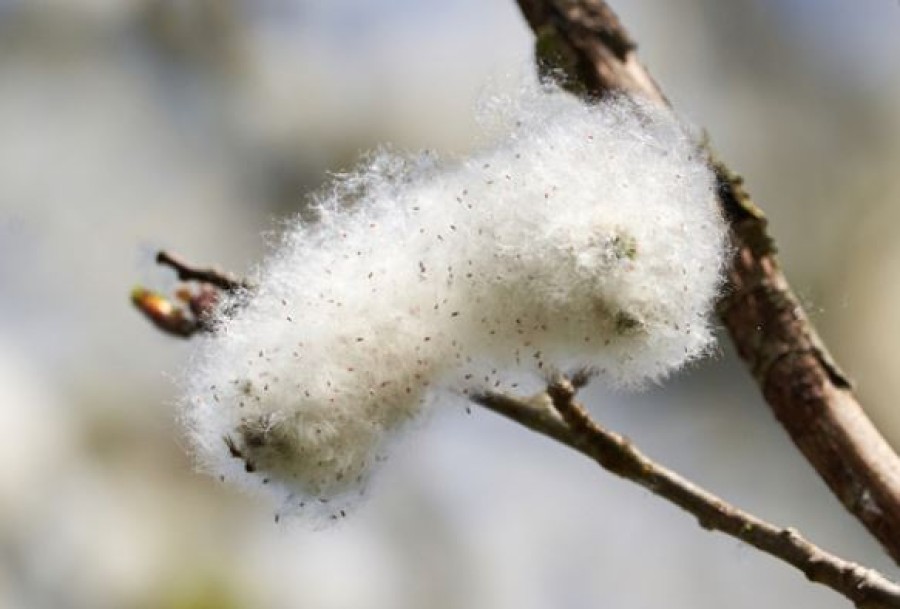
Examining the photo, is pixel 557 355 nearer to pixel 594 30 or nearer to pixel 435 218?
pixel 435 218

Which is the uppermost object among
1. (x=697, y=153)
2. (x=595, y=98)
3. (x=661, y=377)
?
(x=595, y=98)

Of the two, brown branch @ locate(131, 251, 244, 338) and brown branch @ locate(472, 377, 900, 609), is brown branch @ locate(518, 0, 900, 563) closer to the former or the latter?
brown branch @ locate(472, 377, 900, 609)

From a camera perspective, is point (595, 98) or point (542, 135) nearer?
point (542, 135)

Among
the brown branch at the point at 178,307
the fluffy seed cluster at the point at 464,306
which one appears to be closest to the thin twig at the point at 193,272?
the brown branch at the point at 178,307

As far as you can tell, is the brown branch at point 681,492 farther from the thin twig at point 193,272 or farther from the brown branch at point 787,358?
the thin twig at point 193,272

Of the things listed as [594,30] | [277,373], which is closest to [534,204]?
[277,373]

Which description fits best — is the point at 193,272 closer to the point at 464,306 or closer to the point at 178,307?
the point at 178,307

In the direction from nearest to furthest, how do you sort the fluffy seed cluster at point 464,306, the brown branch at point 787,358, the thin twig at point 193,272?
the fluffy seed cluster at point 464,306, the brown branch at point 787,358, the thin twig at point 193,272
